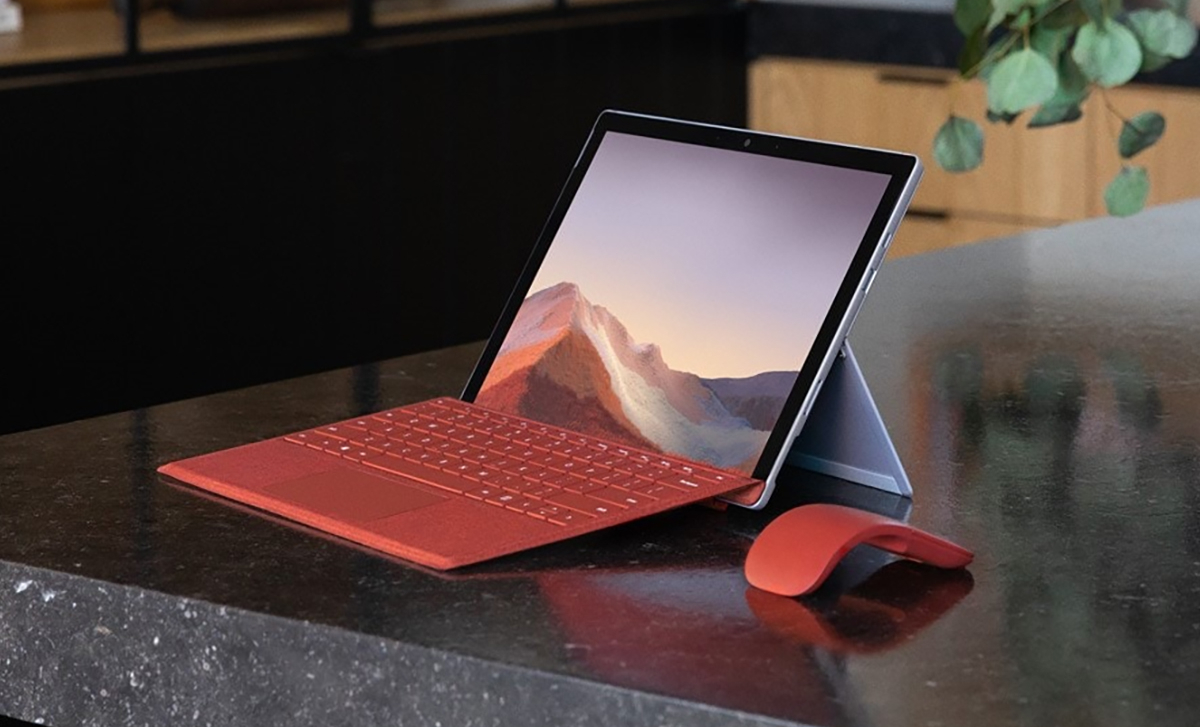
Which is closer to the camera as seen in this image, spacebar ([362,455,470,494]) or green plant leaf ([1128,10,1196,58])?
spacebar ([362,455,470,494])

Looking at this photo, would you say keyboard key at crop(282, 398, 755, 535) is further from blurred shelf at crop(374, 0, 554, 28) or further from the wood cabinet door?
the wood cabinet door

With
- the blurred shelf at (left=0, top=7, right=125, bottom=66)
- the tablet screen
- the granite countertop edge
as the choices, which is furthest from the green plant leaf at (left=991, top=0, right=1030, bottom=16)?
the blurred shelf at (left=0, top=7, right=125, bottom=66)

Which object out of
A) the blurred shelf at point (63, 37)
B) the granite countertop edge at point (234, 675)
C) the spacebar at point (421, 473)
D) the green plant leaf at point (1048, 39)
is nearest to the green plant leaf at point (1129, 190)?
the green plant leaf at point (1048, 39)

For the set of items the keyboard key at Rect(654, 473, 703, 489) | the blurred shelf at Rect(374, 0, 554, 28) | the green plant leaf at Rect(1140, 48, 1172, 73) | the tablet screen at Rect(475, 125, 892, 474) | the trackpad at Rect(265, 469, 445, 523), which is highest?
the green plant leaf at Rect(1140, 48, 1172, 73)

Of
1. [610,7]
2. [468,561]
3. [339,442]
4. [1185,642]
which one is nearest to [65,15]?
[610,7]

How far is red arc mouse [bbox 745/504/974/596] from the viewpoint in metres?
0.97

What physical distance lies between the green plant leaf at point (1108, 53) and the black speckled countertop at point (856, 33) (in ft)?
8.30

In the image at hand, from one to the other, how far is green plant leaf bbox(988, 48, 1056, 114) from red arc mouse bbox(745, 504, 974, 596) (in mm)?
287

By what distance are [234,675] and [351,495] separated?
0.15 meters

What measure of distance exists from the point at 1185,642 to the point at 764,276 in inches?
13.7

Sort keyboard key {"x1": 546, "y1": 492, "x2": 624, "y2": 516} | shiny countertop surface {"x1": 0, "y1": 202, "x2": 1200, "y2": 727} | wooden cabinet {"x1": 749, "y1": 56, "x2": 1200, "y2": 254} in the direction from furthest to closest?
wooden cabinet {"x1": 749, "y1": 56, "x2": 1200, "y2": 254} < keyboard key {"x1": 546, "y1": 492, "x2": 624, "y2": 516} < shiny countertop surface {"x1": 0, "y1": 202, "x2": 1200, "y2": 727}

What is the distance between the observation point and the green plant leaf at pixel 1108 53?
1168mm

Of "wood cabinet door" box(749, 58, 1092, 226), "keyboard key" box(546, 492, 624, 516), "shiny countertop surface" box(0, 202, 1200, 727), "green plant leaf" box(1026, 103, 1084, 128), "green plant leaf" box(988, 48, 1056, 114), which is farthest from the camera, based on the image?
"wood cabinet door" box(749, 58, 1092, 226)

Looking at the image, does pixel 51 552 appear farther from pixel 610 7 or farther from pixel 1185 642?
pixel 610 7
